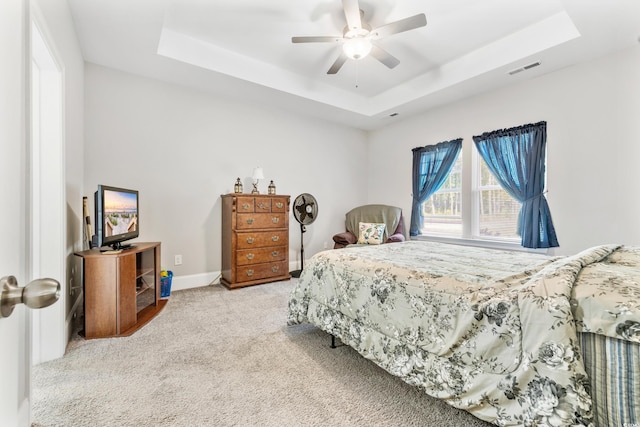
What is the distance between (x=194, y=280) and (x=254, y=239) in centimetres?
92

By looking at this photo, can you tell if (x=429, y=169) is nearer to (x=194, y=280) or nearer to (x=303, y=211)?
(x=303, y=211)

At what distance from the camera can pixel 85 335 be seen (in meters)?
2.20

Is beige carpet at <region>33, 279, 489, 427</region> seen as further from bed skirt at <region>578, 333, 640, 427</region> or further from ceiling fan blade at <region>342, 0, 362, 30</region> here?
ceiling fan blade at <region>342, 0, 362, 30</region>

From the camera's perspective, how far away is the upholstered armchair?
14.5 feet

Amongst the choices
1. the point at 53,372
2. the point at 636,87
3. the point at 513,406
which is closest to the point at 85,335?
the point at 53,372

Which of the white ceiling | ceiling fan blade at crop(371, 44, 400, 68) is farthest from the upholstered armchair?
ceiling fan blade at crop(371, 44, 400, 68)

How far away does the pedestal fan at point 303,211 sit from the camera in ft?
14.1

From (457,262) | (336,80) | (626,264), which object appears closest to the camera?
(626,264)

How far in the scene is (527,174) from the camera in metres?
3.30

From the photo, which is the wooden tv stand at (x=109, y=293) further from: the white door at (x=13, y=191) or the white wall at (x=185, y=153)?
the white door at (x=13, y=191)

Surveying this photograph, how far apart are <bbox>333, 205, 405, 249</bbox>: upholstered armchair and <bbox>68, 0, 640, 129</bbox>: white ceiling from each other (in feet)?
5.68

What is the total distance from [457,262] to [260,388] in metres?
1.43

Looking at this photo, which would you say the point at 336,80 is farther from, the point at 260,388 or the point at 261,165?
the point at 260,388

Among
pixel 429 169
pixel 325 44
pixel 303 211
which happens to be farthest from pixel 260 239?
pixel 429 169
